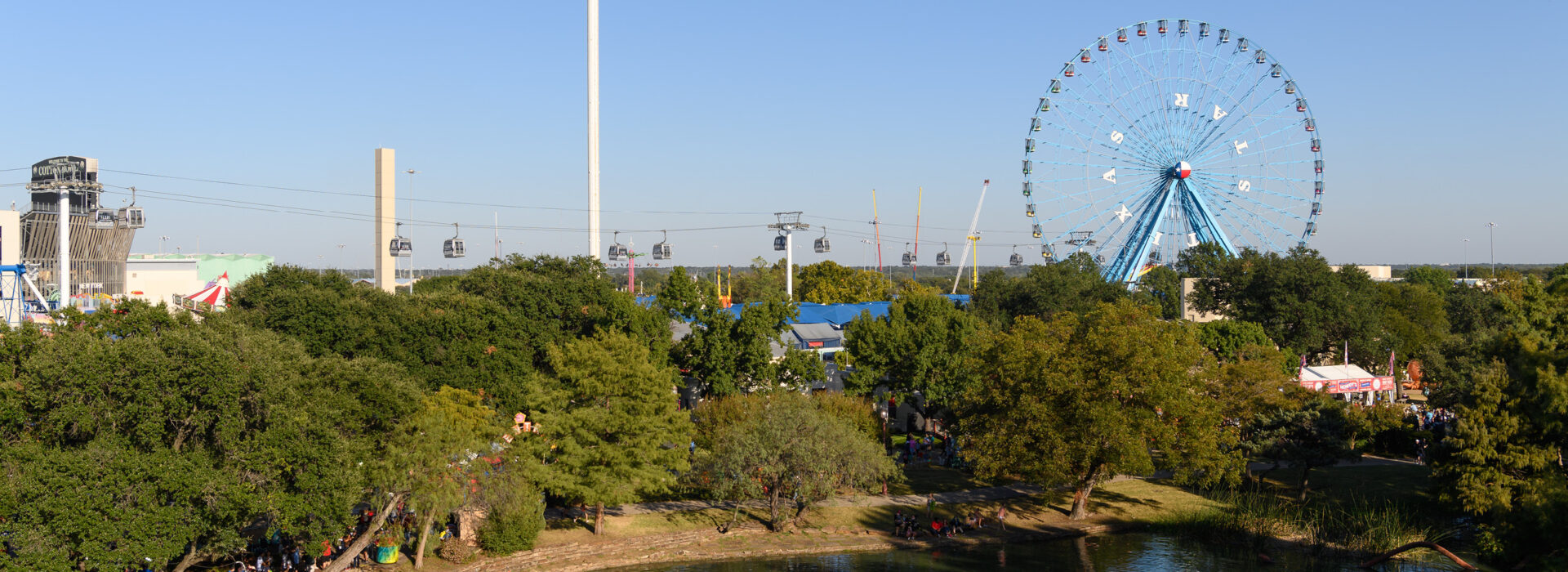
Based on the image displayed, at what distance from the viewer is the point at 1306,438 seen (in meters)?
40.1

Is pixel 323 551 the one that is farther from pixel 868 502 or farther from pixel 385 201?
pixel 385 201

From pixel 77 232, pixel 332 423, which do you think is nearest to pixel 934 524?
pixel 332 423

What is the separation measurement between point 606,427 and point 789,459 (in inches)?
243

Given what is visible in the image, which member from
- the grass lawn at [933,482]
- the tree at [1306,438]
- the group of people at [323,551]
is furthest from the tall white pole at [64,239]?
the tree at [1306,438]

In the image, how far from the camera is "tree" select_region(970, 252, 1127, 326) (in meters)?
66.6

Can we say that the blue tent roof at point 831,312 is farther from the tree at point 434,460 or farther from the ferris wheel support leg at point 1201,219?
the tree at point 434,460

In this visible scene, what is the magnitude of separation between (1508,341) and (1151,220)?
147 feet

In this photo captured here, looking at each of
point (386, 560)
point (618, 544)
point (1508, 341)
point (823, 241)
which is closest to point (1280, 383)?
point (1508, 341)

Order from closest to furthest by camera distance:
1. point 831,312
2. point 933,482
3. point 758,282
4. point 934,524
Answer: point 934,524 < point 933,482 < point 831,312 < point 758,282

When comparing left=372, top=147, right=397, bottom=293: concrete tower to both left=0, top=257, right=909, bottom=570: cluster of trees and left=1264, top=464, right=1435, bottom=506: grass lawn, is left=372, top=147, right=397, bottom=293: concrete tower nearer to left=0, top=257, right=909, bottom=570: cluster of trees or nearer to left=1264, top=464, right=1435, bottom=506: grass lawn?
left=0, top=257, right=909, bottom=570: cluster of trees

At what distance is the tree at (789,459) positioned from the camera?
1394 inches

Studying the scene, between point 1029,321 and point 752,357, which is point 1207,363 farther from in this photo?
point 752,357

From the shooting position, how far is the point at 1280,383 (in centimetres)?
4409

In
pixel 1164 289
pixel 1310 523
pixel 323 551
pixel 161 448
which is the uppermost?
pixel 1164 289
